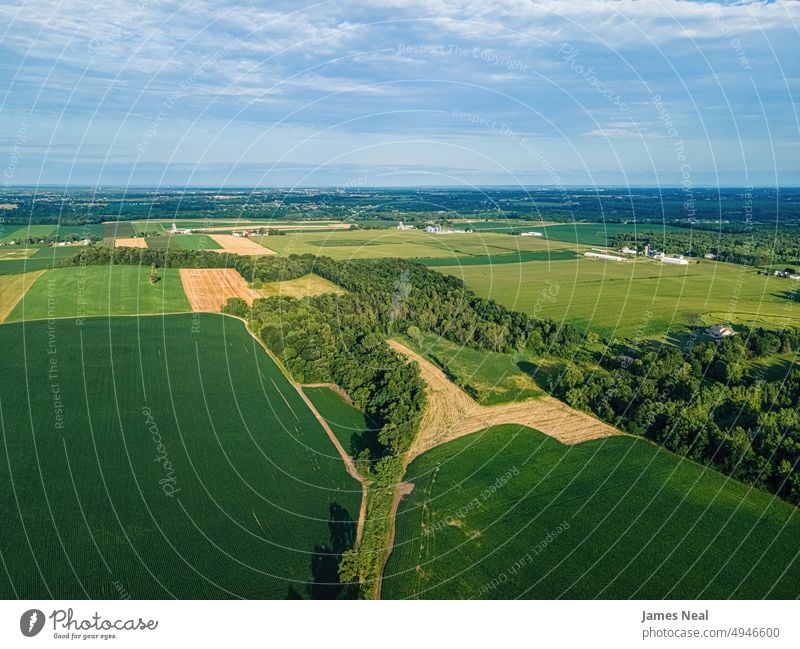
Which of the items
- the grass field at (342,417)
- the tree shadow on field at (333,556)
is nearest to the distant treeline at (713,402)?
the grass field at (342,417)

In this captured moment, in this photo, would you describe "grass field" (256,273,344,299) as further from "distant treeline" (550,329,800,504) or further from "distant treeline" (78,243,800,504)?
"distant treeline" (550,329,800,504)

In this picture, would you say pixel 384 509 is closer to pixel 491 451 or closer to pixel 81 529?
pixel 491 451

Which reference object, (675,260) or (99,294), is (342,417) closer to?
(99,294)

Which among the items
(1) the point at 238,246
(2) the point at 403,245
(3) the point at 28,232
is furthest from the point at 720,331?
(3) the point at 28,232

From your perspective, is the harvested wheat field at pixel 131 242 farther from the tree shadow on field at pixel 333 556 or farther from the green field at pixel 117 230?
the tree shadow on field at pixel 333 556

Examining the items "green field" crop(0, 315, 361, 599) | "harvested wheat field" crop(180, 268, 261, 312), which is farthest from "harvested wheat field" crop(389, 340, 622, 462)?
"harvested wheat field" crop(180, 268, 261, 312)
